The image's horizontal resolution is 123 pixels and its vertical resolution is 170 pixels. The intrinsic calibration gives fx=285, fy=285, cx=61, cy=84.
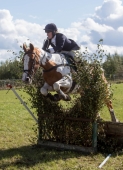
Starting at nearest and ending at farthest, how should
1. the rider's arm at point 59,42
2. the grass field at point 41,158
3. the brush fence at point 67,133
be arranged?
1. the grass field at point 41,158
2. the brush fence at point 67,133
3. the rider's arm at point 59,42

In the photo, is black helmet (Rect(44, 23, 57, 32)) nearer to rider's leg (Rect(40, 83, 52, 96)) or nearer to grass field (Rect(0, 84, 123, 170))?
rider's leg (Rect(40, 83, 52, 96))

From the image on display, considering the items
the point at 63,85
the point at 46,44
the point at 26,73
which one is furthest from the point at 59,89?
the point at 46,44

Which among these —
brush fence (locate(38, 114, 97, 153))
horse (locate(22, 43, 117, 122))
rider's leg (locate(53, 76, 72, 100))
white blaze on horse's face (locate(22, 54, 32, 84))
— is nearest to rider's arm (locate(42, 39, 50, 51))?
horse (locate(22, 43, 117, 122))

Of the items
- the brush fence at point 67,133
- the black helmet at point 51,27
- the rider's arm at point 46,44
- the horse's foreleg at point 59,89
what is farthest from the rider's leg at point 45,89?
the black helmet at point 51,27

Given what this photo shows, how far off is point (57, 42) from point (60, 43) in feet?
0.27

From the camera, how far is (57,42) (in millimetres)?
6246

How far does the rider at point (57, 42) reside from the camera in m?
6.23

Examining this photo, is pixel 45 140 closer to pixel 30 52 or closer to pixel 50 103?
pixel 50 103

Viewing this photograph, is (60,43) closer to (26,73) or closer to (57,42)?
(57,42)

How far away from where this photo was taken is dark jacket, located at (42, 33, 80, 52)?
20.4 ft

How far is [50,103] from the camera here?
629 centimetres

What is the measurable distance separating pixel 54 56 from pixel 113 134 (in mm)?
2097

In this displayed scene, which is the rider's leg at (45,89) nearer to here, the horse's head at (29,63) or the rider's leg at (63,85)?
the rider's leg at (63,85)

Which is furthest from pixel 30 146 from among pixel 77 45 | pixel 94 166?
pixel 77 45
